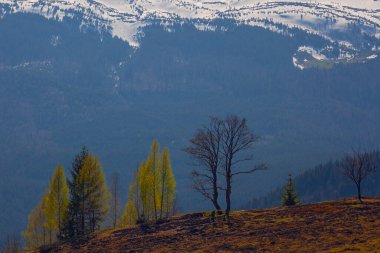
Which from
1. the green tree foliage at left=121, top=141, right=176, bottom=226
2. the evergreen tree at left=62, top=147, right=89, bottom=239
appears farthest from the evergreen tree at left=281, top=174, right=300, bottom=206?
the evergreen tree at left=62, top=147, right=89, bottom=239

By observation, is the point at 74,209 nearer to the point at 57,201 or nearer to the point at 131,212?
the point at 57,201

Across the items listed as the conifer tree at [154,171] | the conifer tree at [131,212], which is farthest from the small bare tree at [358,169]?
the conifer tree at [131,212]

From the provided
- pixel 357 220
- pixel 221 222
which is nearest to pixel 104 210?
pixel 221 222

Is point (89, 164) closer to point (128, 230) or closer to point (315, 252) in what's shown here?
point (128, 230)

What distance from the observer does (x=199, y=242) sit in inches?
2867

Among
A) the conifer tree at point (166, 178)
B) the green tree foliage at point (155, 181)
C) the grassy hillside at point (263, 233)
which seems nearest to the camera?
the grassy hillside at point (263, 233)

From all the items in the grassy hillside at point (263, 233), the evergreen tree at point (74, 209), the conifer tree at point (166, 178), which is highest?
the conifer tree at point (166, 178)

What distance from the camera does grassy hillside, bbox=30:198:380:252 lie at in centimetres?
6556

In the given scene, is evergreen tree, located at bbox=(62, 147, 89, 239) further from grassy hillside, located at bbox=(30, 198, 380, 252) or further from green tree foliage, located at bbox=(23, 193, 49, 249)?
green tree foliage, located at bbox=(23, 193, 49, 249)

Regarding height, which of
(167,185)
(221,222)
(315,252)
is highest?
(167,185)

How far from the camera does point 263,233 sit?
72750 mm

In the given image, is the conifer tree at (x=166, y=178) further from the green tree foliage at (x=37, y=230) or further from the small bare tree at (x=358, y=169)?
the green tree foliage at (x=37, y=230)

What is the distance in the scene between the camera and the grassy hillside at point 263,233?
6556cm

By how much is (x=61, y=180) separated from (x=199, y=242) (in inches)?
1267
